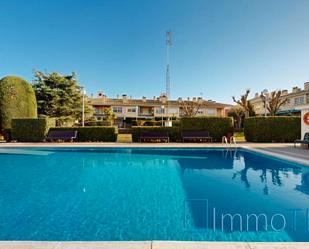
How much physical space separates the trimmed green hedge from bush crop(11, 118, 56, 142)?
1.09 meters

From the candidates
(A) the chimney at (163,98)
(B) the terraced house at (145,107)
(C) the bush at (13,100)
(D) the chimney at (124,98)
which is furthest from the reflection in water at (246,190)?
(D) the chimney at (124,98)

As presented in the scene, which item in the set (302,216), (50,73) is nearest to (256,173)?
(302,216)

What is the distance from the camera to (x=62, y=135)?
22562mm

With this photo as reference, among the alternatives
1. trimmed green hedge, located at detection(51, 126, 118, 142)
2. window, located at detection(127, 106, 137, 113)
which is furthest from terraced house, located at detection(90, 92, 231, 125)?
trimmed green hedge, located at detection(51, 126, 118, 142)

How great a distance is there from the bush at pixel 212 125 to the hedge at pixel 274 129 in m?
2.11

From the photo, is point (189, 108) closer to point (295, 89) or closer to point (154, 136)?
point (154, 136)

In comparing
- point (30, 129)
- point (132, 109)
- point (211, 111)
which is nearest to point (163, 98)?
point (132, 109)

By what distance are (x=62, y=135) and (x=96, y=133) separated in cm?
338

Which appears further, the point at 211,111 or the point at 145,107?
the point at 211,111

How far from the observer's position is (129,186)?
8.00 m

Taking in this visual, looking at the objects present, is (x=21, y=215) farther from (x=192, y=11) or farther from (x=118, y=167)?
(x=192, y=11)

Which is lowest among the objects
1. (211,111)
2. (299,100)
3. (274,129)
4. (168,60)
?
(274,129)

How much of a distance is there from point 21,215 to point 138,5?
17594 millimetres

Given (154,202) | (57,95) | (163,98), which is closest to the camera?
(154,202)
